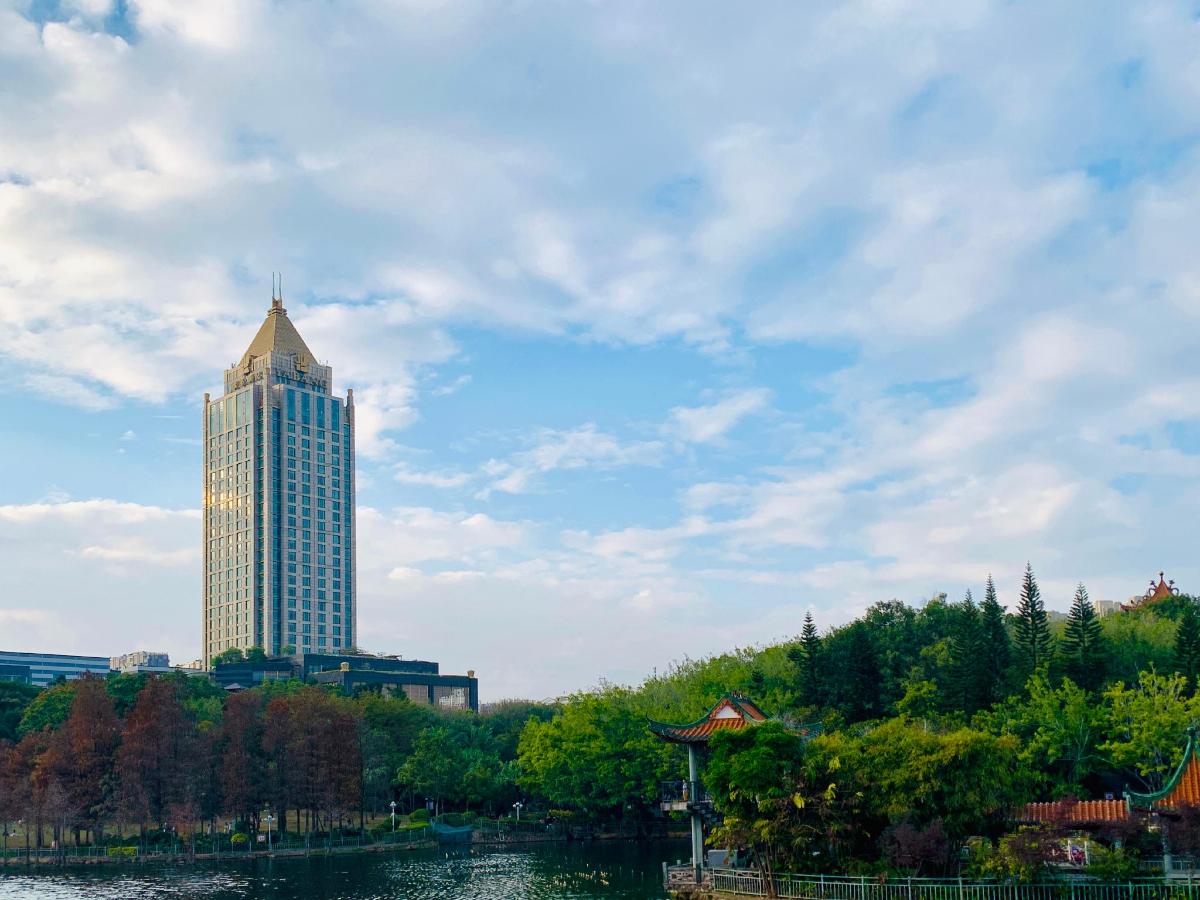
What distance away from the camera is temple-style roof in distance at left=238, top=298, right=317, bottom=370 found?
17238 centimetres

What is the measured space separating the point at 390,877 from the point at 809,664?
85.7 ft

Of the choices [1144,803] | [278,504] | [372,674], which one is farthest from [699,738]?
[278,504]

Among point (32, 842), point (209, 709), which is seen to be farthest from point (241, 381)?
point (32, 842)

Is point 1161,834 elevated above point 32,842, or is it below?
above

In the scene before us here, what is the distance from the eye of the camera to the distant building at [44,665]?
156 m

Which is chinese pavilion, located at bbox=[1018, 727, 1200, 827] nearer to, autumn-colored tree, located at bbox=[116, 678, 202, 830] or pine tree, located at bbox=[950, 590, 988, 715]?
pine tree, located at bbox=[950, 590, 988, 715]

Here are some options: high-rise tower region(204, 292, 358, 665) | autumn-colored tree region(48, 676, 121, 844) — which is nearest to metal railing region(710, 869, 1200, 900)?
autumn-colored tree region(48, 676, 121, 844)

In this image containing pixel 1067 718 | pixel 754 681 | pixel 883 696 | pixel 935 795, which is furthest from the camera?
pixel 754 681

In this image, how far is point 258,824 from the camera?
78000 mm

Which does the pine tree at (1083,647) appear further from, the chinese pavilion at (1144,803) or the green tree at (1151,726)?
the chinese pavilion at (1144,803)

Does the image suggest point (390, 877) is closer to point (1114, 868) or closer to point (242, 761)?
point (242, 761)

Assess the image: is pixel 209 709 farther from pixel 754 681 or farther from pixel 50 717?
pixel 754 681

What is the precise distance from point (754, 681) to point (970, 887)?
38678 millimetres

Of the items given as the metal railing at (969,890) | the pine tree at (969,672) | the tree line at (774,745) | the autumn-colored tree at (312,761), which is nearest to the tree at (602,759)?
the tree line at (774,745)
